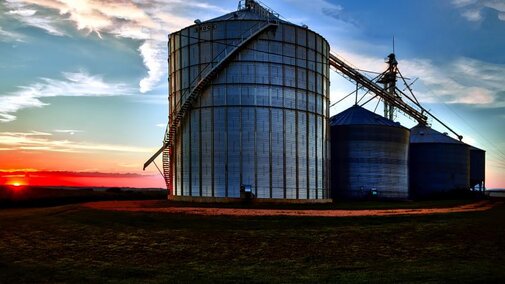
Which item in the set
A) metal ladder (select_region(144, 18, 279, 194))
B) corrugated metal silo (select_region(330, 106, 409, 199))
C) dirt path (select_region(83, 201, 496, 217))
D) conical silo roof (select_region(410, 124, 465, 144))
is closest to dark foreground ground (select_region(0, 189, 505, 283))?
dirt path (select_region(83, 201, 496, 217))

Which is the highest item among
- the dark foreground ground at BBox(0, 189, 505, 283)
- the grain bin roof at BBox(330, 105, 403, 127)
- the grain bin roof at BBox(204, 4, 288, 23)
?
the grain bin roof at BBox(204, 4, 288, 23)

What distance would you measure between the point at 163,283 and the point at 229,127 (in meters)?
34.2

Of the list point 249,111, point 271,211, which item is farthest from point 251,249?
point 249,111

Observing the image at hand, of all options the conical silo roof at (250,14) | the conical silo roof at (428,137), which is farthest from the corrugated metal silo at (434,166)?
the conical silo roof at (250,14)

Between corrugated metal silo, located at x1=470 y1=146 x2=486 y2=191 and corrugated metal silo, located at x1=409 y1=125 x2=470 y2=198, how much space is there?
10490mm

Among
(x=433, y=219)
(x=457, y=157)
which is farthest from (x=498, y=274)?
(x=457, y=157)

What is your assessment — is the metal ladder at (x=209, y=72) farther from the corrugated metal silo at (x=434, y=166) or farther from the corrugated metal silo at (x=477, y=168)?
the corrugated metal silo at (x=477, y=168)

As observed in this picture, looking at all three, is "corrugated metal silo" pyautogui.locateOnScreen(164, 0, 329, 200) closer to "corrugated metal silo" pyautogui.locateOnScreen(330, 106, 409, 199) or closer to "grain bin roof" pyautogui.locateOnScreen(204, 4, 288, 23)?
"grain bin roof" pyautogui.locateOnScreen(204, 4, 288, 23)

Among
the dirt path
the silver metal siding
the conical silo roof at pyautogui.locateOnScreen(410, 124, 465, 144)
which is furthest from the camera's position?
the conical silo roof at pyautogui.locateOnScreen(410, 124, 465, 144)

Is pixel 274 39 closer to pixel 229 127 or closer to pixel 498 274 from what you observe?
pixel 229 127

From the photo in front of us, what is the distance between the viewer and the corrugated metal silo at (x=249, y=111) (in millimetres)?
52250

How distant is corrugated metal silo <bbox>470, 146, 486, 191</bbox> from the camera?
92938 millimetres

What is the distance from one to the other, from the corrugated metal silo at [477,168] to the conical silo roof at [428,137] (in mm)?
11676

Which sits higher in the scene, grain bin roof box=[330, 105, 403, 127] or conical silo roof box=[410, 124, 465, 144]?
grain bin roof box=[330, 105, 403, 127]
